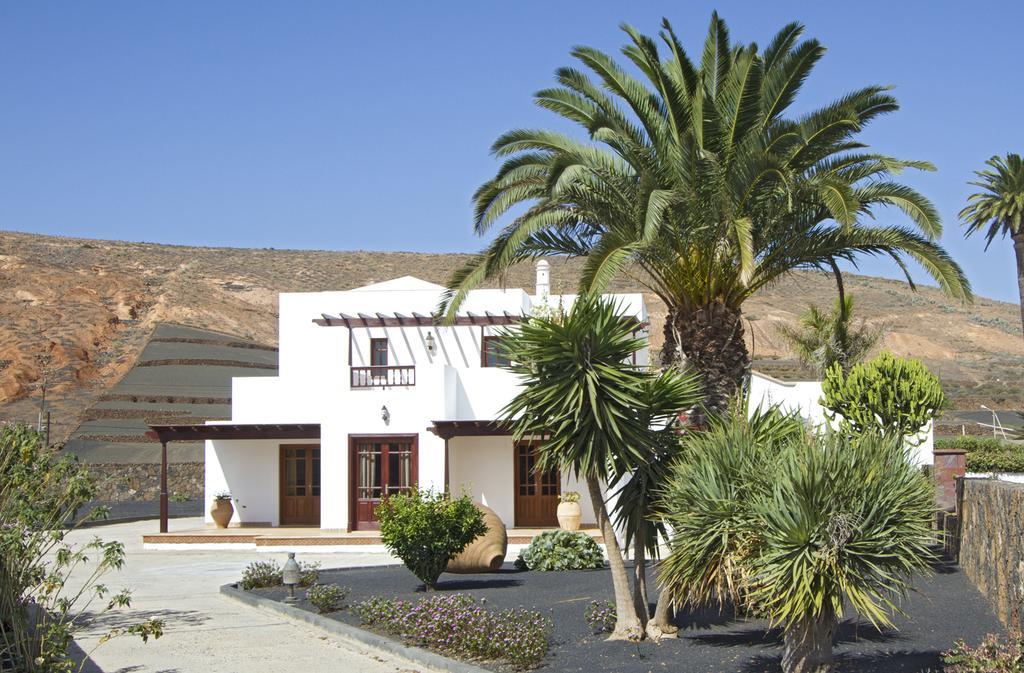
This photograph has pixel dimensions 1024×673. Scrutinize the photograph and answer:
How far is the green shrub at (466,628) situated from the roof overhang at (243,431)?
513 inches

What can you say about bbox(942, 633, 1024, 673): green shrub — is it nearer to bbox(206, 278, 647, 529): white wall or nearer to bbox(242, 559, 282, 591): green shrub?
bbox(242, 559, 282, 591): green shrub

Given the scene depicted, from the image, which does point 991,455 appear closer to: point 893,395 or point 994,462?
point 994,462

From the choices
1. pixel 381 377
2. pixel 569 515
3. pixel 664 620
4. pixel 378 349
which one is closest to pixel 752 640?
pixel 664 620

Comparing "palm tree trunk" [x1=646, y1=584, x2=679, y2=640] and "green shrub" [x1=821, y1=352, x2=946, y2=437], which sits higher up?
"green shrub" [x1=821, y1=352, x2=946, y2=437]

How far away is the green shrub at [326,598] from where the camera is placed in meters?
13.8

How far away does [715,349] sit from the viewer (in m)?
13.4

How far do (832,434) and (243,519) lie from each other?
21188 mm

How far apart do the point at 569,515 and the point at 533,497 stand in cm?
Result: 205

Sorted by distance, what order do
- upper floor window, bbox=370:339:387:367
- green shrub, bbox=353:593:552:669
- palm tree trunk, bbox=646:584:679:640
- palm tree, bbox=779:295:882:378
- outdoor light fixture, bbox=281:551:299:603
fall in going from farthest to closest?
palm tree, bbox=779:295:882:378 → upper floor window, bbox=370:339:387:367 → outdoor light fixture, bbox=281:551:299:603 → palm tree trunk, bbox=646:584:679:640 → green shrub, bbox=353:593:552:669

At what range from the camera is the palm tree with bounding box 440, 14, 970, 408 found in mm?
13297

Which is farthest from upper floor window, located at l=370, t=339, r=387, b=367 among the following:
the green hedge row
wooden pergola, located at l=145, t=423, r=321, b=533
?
the green hedge row

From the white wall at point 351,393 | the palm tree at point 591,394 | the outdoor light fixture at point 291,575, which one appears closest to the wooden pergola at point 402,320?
the white wall at point 351,393

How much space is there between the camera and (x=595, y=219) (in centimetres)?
1451

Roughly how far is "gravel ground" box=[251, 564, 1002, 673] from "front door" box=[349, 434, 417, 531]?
10.8m
